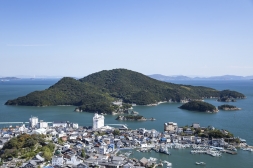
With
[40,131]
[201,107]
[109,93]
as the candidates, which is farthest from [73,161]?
[109,93]

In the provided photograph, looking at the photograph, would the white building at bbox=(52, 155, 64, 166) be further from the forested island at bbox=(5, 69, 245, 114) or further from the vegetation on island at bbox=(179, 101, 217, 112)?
the vegetation on island at bbox=(179, 101, 217, 112)

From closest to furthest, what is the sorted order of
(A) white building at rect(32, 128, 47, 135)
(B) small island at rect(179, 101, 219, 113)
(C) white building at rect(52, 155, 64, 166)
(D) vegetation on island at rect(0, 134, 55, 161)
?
(C) white building at rect(52, 155, 64, 166) < (D) vegetation on island at rect(0, 134, 55, 161) < (A) white building at rect(32, 128, 47, 135) < (B) small island at rect(179, 101, 219, 113)

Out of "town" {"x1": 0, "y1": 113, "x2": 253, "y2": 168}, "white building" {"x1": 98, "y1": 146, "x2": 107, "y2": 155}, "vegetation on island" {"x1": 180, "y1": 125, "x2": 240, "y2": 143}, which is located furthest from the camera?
"vegetation on island" {"x1": 180, "y1": 125, "x2": 240, "y2": 143}

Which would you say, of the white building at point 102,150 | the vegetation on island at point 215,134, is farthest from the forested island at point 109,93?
the white building at point 102,150

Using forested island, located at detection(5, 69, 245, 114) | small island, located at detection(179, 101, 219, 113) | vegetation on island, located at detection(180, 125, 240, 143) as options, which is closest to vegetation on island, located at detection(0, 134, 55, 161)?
vegetation on island, located at detection(180, 125, 240, 143)

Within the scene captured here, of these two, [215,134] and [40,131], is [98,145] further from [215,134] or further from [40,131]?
[215,134]

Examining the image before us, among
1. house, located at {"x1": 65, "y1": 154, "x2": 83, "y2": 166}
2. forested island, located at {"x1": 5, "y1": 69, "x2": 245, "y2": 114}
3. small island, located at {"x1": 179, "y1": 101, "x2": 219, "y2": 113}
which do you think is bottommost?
house, located at {"x1": 65, "y1": 154, "x2": 83, "y2": 166}

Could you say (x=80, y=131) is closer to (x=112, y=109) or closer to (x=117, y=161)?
(x=117, y=161)
